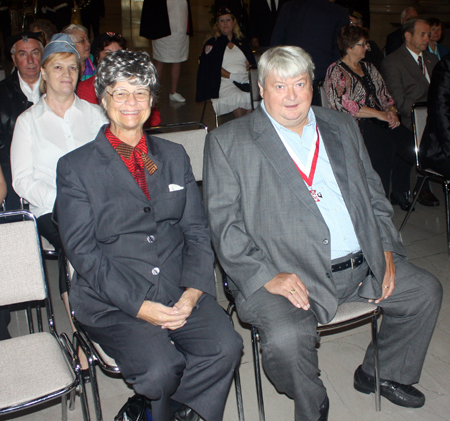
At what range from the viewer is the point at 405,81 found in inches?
176

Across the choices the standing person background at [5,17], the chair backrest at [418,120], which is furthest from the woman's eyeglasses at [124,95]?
the standing person background at [5,17]

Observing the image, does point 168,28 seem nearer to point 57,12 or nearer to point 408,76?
point 57,12

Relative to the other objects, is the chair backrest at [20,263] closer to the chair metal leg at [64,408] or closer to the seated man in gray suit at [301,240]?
the chair metal leg at [64,408]

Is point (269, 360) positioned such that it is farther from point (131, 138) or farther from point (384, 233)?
point (131, 138)

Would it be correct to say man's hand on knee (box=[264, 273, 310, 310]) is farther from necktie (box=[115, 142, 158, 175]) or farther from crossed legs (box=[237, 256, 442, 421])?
necktie (box=[115, 142, 158, 175])

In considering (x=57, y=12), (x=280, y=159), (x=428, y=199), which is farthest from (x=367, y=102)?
(x=57, y=12)

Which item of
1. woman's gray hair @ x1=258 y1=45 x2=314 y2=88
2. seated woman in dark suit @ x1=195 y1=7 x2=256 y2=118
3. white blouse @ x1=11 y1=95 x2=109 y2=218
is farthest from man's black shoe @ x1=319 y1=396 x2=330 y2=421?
seated woman in dark suit @ x1=195 y1=7 x2=256 y2=118

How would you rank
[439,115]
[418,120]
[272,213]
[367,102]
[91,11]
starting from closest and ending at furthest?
[272,213], [439,115], [418,120], [367,102], [91,11]

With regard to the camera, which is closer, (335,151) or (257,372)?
(257,372)

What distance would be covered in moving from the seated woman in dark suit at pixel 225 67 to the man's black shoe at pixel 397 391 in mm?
3685

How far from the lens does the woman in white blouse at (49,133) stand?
102 inches

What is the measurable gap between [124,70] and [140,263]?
779 mm

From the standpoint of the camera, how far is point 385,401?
7.66ft

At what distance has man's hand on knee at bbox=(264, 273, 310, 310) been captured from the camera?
2.02 meters
